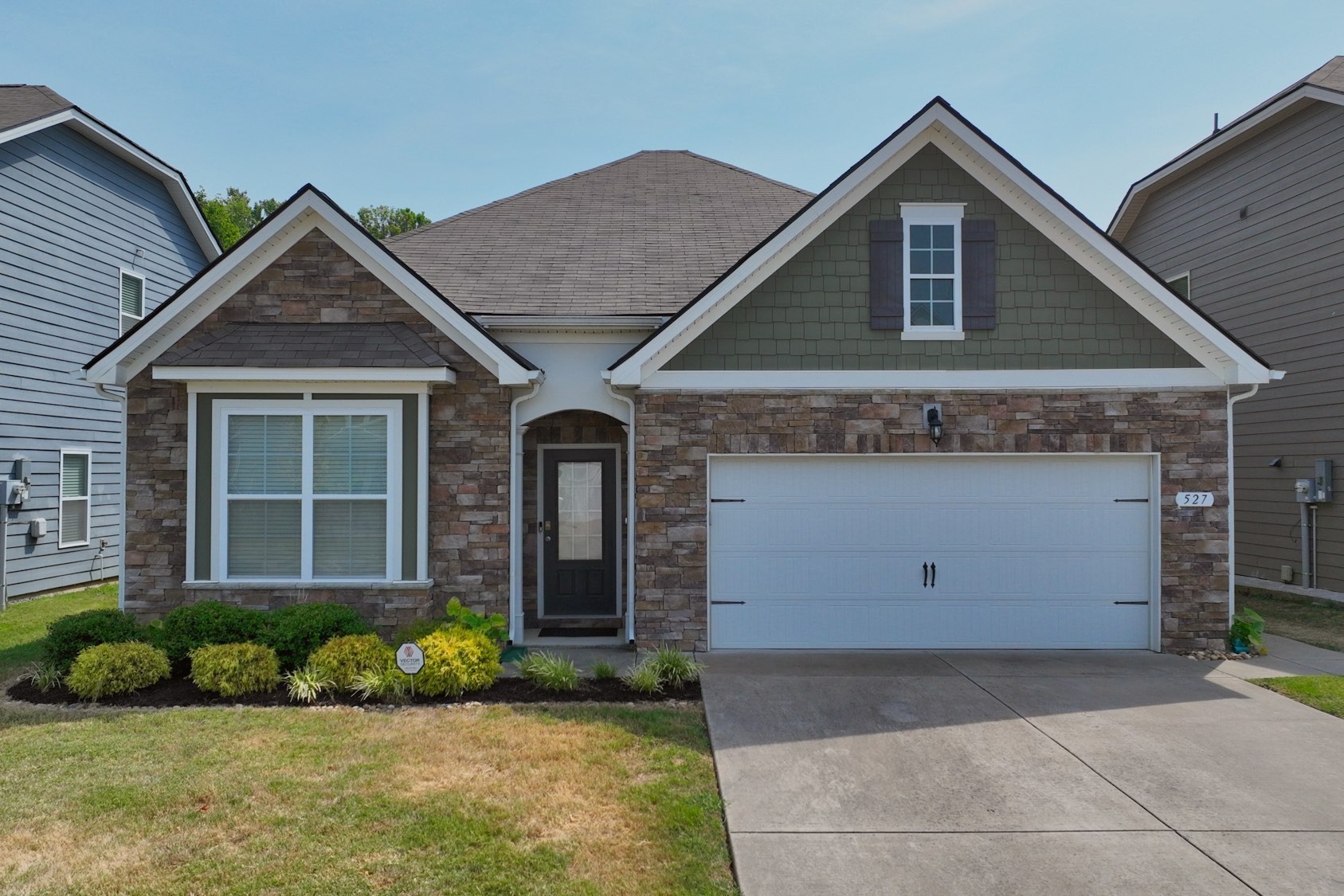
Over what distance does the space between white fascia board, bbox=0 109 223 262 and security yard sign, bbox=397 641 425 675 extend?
399 inches

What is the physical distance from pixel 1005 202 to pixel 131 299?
574 inches

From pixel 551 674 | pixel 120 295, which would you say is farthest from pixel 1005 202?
pixel 120 295

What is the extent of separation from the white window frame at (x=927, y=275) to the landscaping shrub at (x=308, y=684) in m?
6.54

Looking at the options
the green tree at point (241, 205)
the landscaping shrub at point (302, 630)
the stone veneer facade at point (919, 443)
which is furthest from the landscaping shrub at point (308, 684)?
the green tree at point (241, 205)

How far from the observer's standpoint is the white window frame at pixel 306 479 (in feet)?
28.8

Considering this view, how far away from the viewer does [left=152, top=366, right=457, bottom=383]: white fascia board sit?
8.49 metres

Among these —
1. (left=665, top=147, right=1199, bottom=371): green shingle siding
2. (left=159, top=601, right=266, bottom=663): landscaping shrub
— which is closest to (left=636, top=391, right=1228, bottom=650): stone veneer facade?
(left=665, top=147, right=1199, bottom=371): green shingle siding

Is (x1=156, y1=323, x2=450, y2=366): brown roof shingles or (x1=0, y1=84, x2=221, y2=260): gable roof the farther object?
(x1=0, y1=84, x2=221, y2=260): gable roof

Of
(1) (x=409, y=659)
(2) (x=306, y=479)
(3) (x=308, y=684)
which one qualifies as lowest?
(3) (x=308, y=684)

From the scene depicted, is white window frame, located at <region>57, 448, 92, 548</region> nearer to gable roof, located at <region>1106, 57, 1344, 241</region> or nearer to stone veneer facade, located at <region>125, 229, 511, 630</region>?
stone veneer facade, located at <region>125, 229, 511, 630</region>

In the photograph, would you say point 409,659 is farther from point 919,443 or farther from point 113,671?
point 919,443

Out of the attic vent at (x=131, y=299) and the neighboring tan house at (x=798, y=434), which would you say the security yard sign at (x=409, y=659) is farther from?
the attic vent at (x=131, y=299)

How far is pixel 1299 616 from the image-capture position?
36.9ft

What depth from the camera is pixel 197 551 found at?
8.79m
